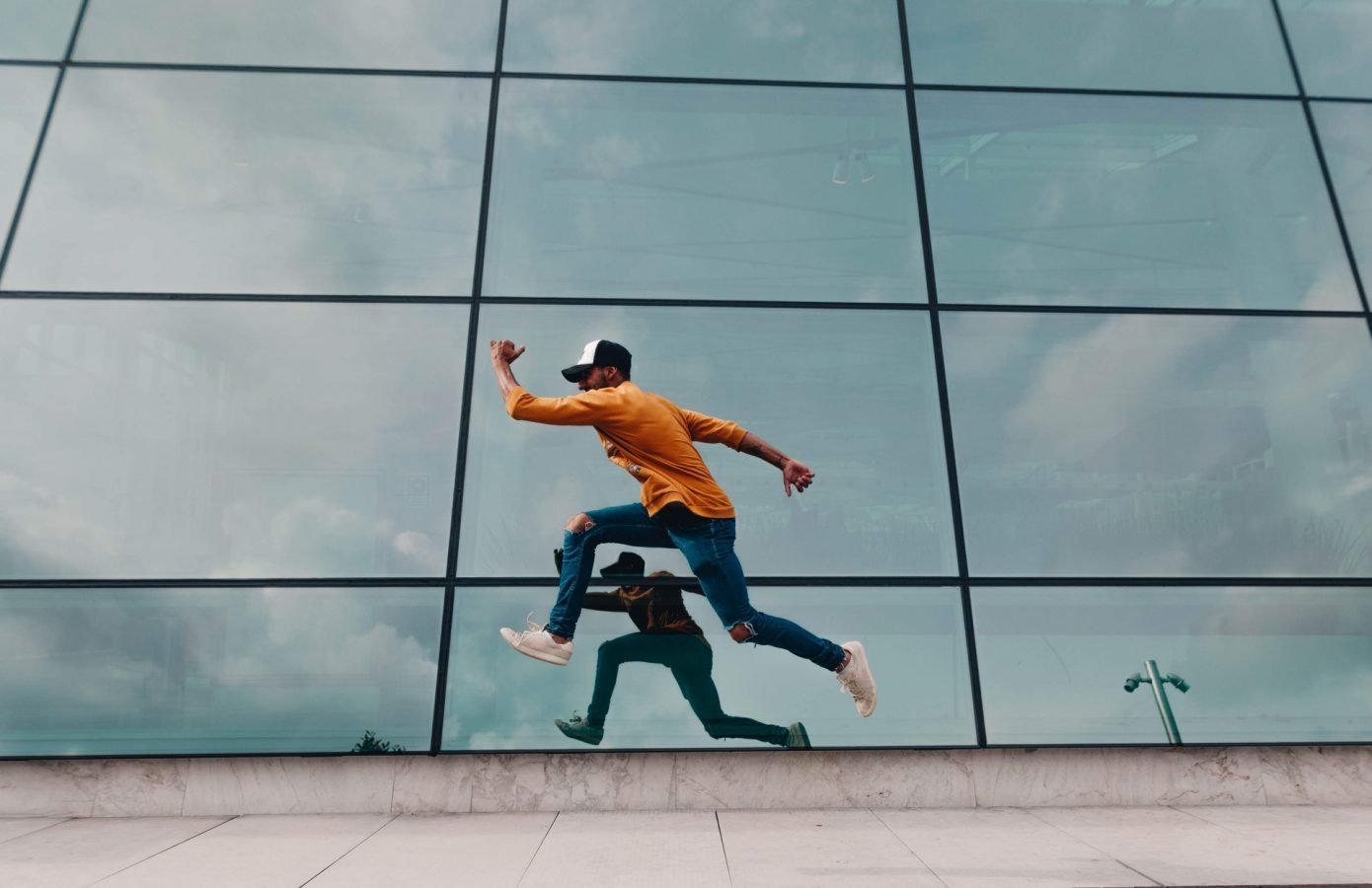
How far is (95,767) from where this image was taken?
15.9 ft

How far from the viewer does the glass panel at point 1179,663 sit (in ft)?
16.7

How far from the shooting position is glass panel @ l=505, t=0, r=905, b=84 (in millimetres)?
6637

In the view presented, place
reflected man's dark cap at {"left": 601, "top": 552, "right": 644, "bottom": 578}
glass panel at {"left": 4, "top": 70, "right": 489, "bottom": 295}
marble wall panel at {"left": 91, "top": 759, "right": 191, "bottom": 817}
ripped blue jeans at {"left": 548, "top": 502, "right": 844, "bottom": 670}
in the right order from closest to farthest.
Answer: ripped blue jeans at {"left": 548, "top": 502, "right": 844, "bottom": 670} < marble wall panel at {"left": 91, "top": 759, "right": 191, "bottom": 817} < reflected man's dark cap at {"left": 601, "top": 552, "right": 644, "bottom": 578} < glass panel at {"left": 4, "top": 70, "right": 489, "bottom": 295}

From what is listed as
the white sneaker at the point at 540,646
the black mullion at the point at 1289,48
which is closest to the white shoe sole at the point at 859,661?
the white sneaker at the point at 540,646

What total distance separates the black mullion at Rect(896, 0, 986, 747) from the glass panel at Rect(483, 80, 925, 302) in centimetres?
7

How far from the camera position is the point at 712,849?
391 cm

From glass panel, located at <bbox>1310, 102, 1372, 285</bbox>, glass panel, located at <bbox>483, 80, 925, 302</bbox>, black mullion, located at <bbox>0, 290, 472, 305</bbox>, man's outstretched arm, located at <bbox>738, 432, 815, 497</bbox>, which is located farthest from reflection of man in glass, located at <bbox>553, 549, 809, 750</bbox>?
glass panel, located at <bbox>1310, 102, 1372, 285</bbox>

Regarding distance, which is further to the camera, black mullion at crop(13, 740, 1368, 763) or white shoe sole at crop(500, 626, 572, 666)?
black mullion at crop(13, 740, 1368, 763)

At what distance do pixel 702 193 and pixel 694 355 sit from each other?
1.41 m

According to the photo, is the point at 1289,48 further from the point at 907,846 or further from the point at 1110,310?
the point at 907,846

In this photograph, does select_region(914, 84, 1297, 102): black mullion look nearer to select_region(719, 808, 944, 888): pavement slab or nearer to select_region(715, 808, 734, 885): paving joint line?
select_region(719, 808, 944, 888): pavement slab

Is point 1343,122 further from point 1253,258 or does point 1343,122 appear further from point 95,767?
point 95,767

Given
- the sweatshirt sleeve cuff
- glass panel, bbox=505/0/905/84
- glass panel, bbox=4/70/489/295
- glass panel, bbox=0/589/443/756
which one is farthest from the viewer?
glass panel, bbox=505/0/905/84

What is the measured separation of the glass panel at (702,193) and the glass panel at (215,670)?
2.56 metres
